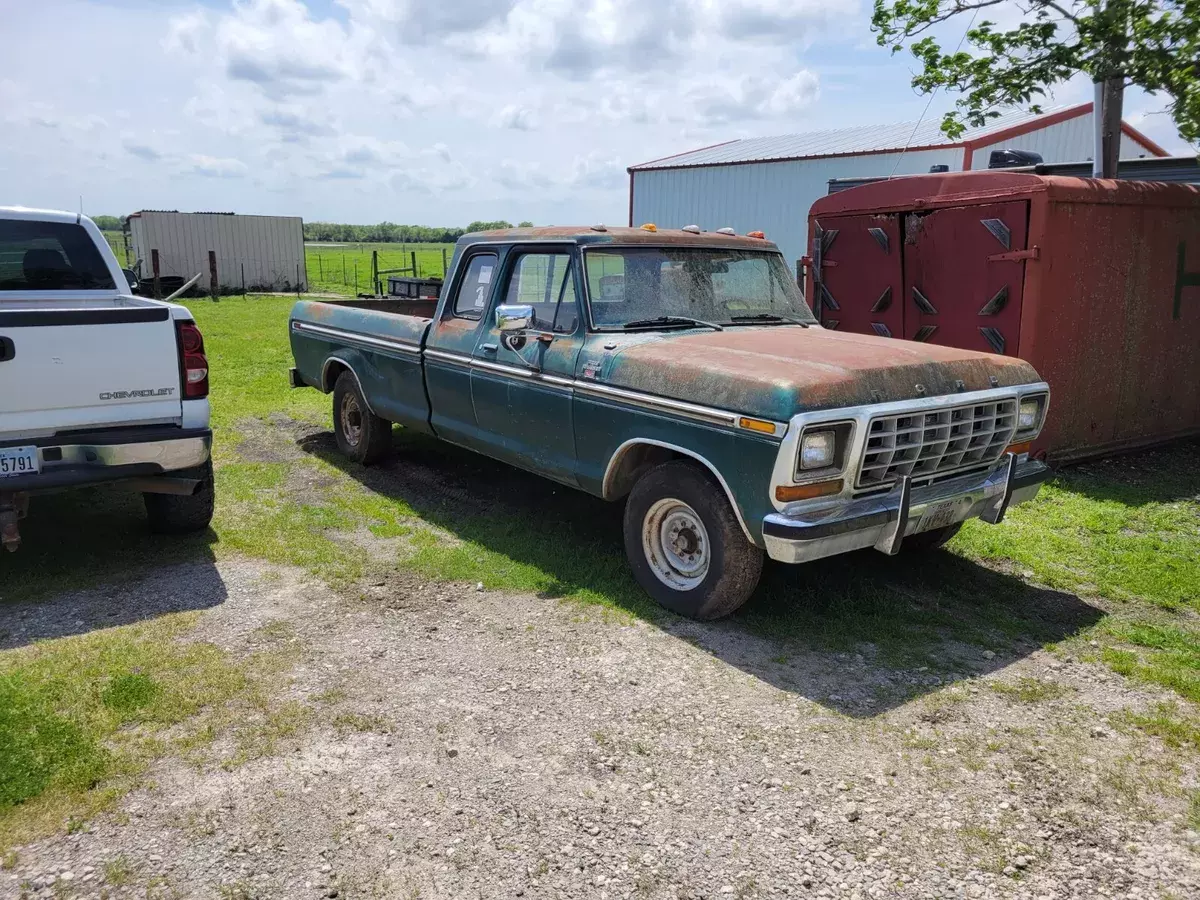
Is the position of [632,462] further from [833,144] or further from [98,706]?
[833,144]

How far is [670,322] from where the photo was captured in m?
5.42

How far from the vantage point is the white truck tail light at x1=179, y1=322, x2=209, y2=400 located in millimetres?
5137

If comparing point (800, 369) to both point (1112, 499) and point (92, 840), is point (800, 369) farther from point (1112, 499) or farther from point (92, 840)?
point (1112, 499)

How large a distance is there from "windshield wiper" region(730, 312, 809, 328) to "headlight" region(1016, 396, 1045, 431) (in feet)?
4.58

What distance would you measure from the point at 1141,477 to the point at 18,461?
8037mm

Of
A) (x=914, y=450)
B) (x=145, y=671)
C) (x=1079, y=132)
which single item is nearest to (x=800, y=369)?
(x=914, y=450)

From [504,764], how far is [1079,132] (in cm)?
2244

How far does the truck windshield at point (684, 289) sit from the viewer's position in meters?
5.43

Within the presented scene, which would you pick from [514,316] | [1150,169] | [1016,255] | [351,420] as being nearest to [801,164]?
[1150,169]

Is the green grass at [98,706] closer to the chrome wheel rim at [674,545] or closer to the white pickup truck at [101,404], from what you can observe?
the white pickup truck at [101,404]

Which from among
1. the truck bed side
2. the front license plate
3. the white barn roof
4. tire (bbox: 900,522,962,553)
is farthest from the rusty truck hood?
the white barn roof

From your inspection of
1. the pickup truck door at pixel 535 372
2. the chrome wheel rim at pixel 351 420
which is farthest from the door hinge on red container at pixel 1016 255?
the chrome wheel rim at pixel 351 420

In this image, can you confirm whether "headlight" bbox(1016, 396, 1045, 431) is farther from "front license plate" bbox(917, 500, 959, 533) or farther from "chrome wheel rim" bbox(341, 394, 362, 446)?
"chrome wheel rim" bbox(341, 394, 362, 446)

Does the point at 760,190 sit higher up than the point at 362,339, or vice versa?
the point at 760,190
